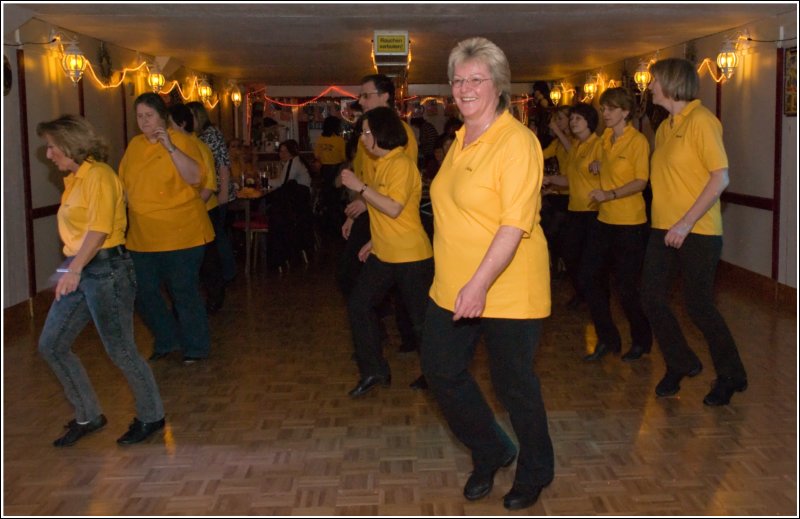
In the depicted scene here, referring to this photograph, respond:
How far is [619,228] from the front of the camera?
5.04m

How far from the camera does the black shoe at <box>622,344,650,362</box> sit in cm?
521

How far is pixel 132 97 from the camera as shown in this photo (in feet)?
32.7

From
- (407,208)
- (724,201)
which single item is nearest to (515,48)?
(724,201)

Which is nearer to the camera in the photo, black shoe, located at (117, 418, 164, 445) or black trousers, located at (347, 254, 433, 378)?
black shoe, located at (117, 418, 164, 445)

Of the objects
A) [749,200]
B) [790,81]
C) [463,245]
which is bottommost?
[749,200]

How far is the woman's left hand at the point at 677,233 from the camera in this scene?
3.98 m

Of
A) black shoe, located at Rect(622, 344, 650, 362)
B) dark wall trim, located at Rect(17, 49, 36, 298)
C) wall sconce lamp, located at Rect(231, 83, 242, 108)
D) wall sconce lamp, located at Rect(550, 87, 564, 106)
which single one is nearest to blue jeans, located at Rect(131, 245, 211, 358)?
dark wall trim, located at Rect(17, 49, 36, 298)

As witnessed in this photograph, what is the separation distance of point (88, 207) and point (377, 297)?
1.43m

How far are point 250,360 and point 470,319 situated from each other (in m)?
2.76

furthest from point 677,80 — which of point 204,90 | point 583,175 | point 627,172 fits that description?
point 204,90

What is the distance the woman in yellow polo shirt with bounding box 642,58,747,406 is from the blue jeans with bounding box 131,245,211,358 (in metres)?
2.54

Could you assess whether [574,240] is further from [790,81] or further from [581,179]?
[790,81]

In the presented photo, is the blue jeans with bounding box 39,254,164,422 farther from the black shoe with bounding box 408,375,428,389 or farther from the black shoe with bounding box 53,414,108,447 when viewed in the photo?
the black shoe with bounding box 408,375,428,389

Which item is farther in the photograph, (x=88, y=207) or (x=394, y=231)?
(x=394, y=231)
